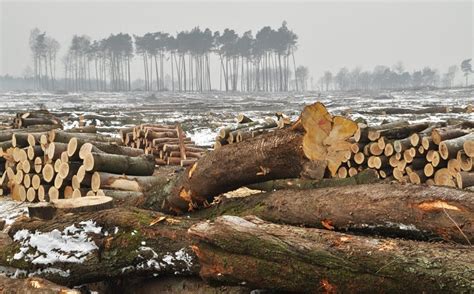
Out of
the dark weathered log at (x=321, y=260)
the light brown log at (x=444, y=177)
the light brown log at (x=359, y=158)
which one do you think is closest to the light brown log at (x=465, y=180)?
the light brown log at (x=444, y=177)

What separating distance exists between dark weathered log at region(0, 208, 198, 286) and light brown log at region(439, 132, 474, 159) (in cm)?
595

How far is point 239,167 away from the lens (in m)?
4.75

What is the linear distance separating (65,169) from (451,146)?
7039mm

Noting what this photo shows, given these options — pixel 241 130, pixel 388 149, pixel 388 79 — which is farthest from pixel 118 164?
pixel 388 79

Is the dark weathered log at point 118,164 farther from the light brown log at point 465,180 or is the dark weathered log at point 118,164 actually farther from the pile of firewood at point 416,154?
the light brown log at point 465,180

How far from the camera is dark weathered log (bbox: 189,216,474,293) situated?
9.70ft

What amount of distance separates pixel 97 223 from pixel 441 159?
265 inches

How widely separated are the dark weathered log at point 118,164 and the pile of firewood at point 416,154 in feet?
13.1

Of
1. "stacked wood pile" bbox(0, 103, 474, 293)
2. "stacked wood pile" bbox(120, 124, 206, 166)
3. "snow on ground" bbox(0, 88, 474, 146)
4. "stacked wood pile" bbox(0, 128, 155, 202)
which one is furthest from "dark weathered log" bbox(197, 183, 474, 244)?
"snow on ground" bbox(0, 88, 474, 146)

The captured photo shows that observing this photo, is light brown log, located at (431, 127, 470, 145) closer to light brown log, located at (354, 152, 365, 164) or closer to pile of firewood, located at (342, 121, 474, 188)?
pile of firewood, located at (342, 121, 474, 188)

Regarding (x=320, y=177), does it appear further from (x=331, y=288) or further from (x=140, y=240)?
(x=140, y=240)

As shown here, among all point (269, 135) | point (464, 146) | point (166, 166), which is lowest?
point (166, 166)

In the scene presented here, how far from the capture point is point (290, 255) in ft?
11.2

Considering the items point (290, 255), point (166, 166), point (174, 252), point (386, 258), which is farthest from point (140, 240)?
point (166, 166)
